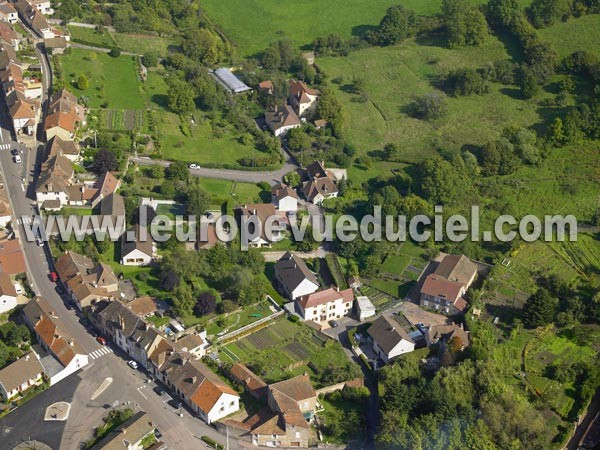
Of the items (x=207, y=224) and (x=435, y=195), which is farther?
(x=435, y=195)

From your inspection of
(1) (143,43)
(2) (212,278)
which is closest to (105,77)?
(1) (143,43)

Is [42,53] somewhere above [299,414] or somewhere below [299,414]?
above

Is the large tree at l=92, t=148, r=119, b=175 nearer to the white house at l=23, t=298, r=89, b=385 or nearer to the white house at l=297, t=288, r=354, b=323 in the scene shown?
Result: the white house at l=23, t=298, r=89, b=385

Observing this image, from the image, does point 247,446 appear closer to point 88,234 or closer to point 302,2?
point 88,234

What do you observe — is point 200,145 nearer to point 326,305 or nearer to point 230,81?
point 230,81

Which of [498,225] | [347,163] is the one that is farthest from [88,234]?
[498,225]

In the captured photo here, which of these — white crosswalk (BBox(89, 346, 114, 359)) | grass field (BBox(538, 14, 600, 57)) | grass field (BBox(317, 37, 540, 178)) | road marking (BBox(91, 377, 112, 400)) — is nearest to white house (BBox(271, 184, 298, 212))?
grass field (BBox(317, 37, 540, 178))
